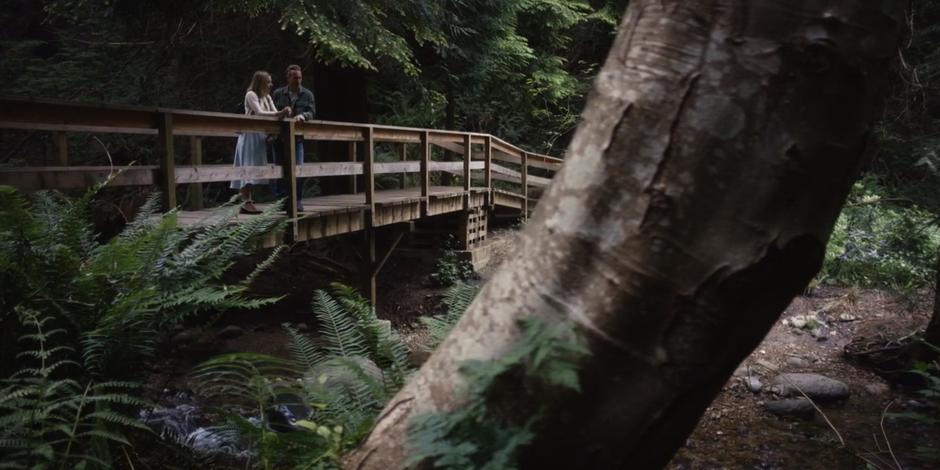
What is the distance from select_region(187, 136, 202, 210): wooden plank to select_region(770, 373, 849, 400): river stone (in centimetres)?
735

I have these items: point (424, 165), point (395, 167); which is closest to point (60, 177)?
point (395, 167)

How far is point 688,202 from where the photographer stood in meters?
0.98

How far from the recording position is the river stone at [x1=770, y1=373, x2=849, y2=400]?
25.9 feet

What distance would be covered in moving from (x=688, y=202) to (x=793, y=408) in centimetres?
773

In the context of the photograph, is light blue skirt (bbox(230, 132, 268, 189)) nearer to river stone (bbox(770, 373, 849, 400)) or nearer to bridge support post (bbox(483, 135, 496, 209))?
bridge support post (bbox(483, 135, 496, 209))

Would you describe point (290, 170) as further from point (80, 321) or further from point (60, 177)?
point (80, 321)

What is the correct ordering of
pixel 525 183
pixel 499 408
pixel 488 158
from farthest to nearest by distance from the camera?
pixel 525 183, pixel 488 158, pixel 499 408

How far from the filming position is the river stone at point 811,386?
311 inches

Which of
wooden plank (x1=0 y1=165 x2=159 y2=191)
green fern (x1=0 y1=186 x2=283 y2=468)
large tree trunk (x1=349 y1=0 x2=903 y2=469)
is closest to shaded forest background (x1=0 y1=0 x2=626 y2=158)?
wooden plank (x1=0 y1=165 x2=159 y2=191)

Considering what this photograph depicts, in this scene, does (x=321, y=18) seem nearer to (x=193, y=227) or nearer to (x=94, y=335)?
(x=193, y=227)

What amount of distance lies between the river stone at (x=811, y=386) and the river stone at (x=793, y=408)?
0.74 ft

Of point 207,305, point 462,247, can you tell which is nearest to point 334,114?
point 462,247

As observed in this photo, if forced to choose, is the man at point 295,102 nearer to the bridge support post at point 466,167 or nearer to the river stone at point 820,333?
the bridge support post at point 466,167

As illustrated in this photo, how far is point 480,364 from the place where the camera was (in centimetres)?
106
